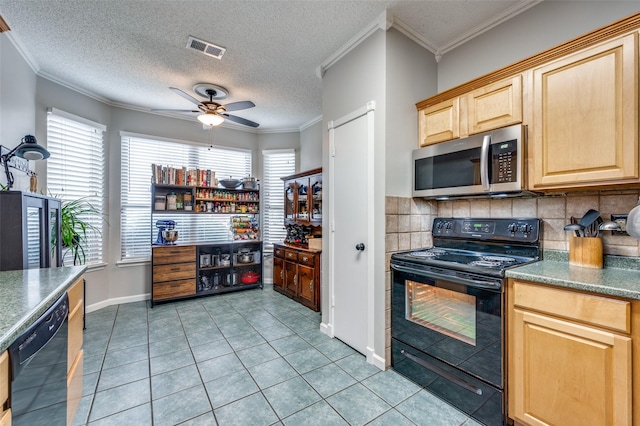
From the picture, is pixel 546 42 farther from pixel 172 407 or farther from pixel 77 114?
pixel 77 114

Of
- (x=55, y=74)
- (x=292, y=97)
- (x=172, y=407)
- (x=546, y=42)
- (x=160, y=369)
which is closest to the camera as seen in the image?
(x=172, y=407)

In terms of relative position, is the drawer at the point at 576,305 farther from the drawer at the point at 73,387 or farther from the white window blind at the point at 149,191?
the white window blind at the point at 149,191

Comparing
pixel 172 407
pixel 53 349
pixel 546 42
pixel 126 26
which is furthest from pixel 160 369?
pixel 546 42

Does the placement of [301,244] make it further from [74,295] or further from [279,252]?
[74,295]

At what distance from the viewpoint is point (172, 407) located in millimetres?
1792

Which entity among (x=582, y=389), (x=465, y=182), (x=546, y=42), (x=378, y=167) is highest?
(x=546, y=42)

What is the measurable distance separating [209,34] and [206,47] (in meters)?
0.19

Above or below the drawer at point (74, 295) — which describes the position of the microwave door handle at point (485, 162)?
above

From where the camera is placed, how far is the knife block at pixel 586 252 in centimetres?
167

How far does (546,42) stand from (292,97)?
2.67 m

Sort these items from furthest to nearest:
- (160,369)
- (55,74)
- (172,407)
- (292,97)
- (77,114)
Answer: (292,97)
(77,114)
(55,74)
(160,369)
(172,407)

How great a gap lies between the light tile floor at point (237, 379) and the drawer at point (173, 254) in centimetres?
78

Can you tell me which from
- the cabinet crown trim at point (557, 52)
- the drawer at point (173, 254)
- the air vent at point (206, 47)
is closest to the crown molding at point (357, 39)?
the cabinet crown trim at point (557, 52)

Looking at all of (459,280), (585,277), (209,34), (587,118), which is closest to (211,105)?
(209,34)
